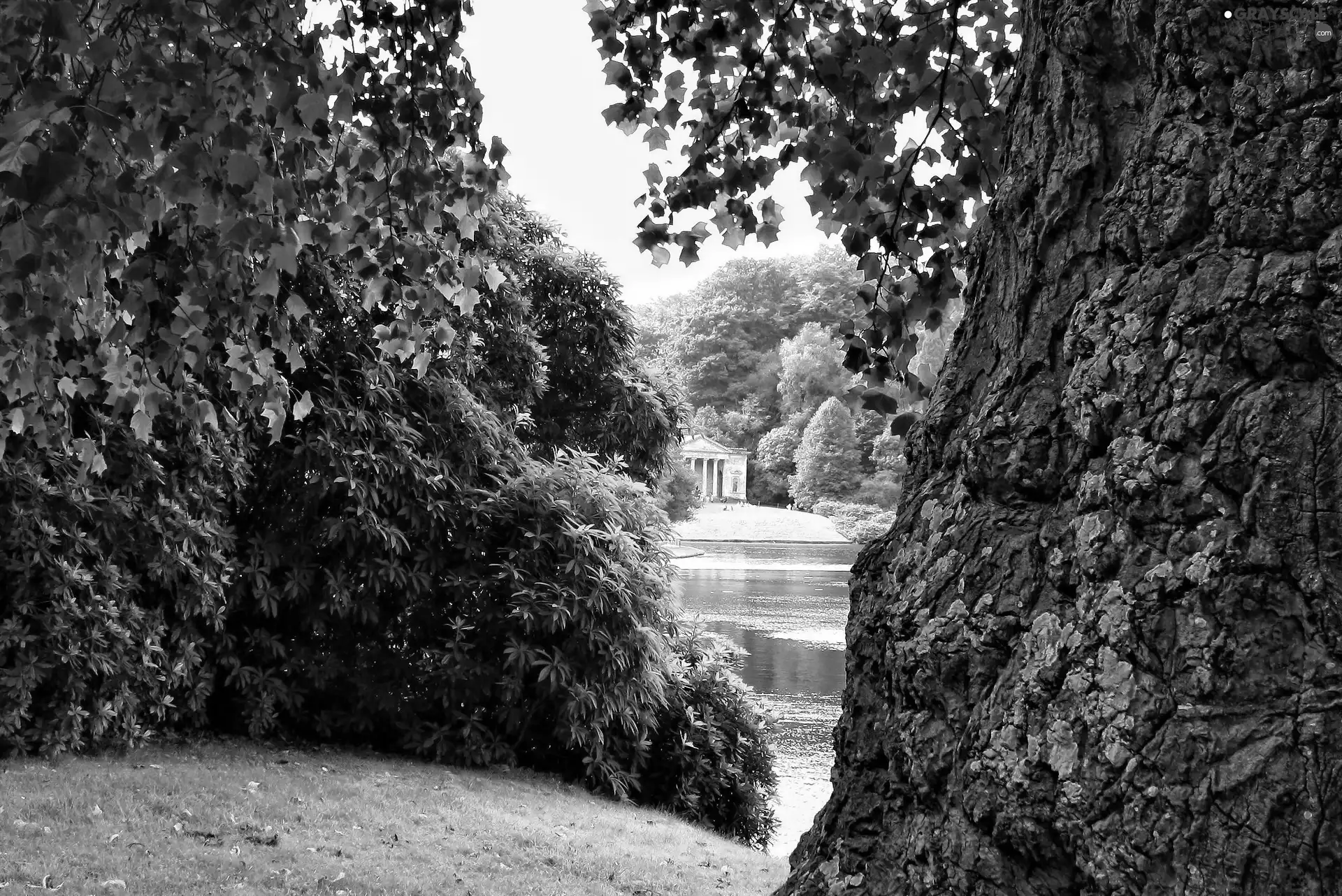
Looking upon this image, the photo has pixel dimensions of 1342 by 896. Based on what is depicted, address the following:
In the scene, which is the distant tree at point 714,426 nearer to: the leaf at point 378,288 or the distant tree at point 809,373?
the distant tree at point 809,373

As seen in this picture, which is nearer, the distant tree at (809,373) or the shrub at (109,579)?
the shrub at (109,579)

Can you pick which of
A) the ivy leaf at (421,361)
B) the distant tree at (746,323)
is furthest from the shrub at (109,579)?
the distant tree at (746,323)

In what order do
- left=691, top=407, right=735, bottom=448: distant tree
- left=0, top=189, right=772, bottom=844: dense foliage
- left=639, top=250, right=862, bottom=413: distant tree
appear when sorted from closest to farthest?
left=0, top=189, right=772, bottom=844: dense foliage < left=691, top=407, right=735, bottom=448: distant tree < left=639, top=250, right=862, bottom=413: distant tree

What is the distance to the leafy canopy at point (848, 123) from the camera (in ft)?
13.3

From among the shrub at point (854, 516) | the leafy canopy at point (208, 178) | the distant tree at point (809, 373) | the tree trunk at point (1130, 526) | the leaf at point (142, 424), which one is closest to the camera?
the tree trunk at point (1130, 526)

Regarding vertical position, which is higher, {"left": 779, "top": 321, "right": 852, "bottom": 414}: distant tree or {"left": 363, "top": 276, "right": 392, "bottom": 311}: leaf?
{"left": 779, "top": 321, "right": 852, "bottom": 414}: distant tree

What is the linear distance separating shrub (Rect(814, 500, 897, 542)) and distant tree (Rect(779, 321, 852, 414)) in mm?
13623

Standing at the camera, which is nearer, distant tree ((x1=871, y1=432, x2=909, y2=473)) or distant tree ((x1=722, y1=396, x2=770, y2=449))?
distant tree ((x1=871, y1=432, x2=909, y2=473))

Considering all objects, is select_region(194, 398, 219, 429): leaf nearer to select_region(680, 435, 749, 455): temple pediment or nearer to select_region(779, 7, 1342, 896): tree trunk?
select_region(779, 7, 1342, 896): tree trunk

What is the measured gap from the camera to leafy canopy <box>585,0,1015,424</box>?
4.05 metres

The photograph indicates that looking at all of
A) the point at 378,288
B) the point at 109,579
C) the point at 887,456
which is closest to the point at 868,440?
the point at 887,456

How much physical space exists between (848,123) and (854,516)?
59701mm

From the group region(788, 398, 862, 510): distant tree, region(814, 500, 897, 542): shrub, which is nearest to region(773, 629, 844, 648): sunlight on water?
region(814, 500, 897, 542): shrub

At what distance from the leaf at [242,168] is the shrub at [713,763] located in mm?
6870
